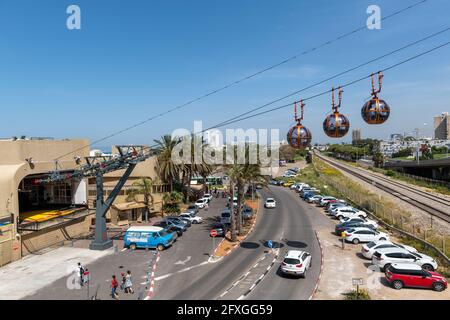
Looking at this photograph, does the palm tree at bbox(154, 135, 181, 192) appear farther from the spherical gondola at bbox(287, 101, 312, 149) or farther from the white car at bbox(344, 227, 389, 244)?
the spherical gondola at bbox(287, 101, 312, 149)

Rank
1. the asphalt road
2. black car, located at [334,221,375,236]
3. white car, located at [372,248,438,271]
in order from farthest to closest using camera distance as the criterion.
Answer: black car, located at [334,221,375,236], white car, located at [372,248,438,271], the asphalt road

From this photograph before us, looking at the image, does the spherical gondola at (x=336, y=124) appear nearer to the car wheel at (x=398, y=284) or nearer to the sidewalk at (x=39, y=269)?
the car wheel at (x=398, y=284)

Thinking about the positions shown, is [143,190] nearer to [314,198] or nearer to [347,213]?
[347,213]

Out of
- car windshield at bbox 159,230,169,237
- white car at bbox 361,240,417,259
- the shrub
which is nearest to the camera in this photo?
the shrub

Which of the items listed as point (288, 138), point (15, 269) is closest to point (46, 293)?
point (15, 269)

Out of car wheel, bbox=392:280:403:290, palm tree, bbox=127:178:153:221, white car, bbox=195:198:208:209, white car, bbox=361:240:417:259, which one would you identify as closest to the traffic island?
white car, bbox=195:198:208:209

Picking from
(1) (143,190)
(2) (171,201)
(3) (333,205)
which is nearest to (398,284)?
(3) (333,205)

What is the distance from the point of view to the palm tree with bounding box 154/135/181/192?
171ft

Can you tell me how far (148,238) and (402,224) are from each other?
27.6 metres

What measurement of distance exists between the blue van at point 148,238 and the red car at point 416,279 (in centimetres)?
1950

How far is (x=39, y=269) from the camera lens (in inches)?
1083

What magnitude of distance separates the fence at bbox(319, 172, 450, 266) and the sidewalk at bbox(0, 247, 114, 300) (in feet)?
95.8

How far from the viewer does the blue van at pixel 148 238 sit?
32.1 m

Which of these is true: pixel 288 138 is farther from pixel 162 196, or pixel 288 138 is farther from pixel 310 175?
→ pixel 310 175
